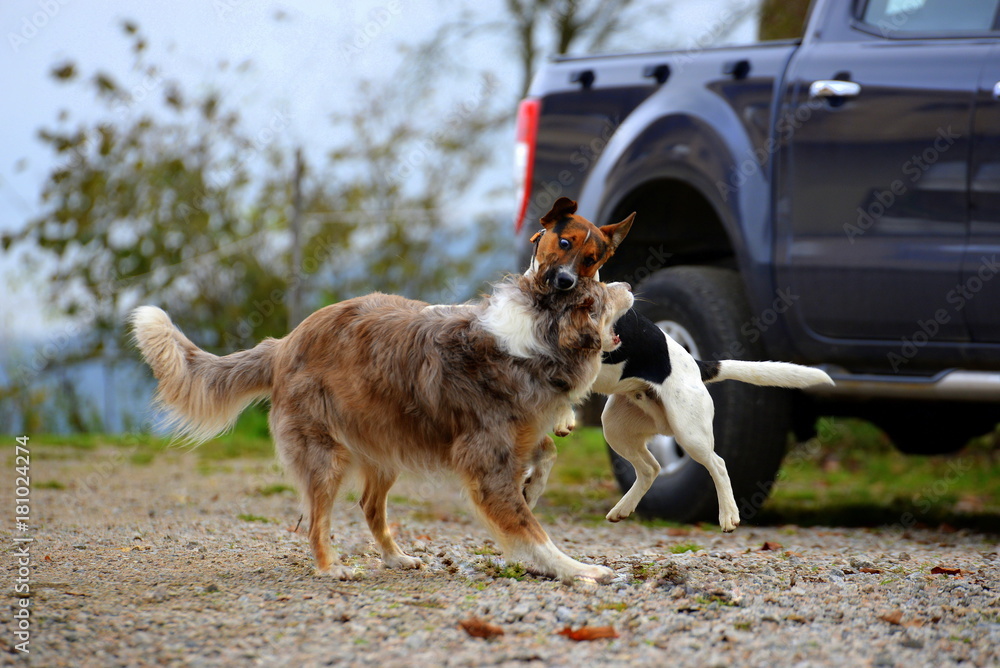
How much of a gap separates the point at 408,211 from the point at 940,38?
8.10 meters

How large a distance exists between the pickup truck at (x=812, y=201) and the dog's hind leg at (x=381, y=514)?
1515 millimetres

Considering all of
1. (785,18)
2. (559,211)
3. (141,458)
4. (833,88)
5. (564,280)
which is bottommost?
(141,458)

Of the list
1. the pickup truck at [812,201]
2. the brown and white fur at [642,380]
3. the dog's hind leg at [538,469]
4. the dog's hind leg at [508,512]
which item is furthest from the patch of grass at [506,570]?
the pickup truck at [812,201]

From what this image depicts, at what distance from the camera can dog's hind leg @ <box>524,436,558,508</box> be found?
11.8 ft

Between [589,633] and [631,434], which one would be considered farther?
[631,434]

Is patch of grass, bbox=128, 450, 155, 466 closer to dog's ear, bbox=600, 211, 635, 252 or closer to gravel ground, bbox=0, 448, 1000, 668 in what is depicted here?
gravel ground, bbox=0, 448, 1000, 668

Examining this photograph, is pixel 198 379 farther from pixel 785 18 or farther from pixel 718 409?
pixel 785 18

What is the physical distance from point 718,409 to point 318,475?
2059 millimetres

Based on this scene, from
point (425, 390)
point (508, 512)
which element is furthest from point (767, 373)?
point (425, 390)

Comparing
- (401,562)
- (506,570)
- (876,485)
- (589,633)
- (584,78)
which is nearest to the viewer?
(589,633)

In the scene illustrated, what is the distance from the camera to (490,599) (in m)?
2.99

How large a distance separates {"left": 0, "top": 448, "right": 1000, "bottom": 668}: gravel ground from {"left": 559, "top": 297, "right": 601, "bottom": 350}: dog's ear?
0.76m

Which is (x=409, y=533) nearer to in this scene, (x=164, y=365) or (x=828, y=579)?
(x=164, y=365)

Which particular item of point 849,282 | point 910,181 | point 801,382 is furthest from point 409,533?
point 910,181
